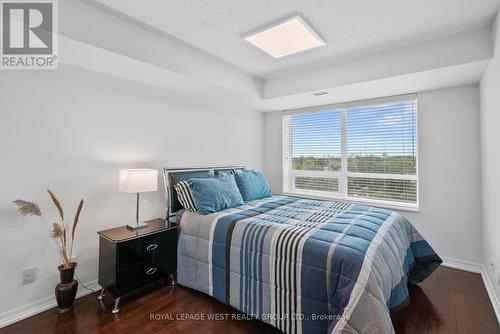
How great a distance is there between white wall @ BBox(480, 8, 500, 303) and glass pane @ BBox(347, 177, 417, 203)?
0.75 m

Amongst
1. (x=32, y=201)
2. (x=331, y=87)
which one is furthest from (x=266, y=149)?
(x=32, y=201)

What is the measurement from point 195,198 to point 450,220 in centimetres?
307

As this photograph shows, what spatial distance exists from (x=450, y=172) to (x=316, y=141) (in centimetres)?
184

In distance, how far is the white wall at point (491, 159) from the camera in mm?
1934

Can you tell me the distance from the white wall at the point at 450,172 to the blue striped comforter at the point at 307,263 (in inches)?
34.8

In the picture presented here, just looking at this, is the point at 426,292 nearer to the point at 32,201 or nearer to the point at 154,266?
the point at 154,266

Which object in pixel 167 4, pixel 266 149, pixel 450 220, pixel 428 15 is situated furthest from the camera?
pixel 266 149

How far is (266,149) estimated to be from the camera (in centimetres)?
470

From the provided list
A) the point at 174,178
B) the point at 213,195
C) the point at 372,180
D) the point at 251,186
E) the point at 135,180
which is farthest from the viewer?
the point at 372,180

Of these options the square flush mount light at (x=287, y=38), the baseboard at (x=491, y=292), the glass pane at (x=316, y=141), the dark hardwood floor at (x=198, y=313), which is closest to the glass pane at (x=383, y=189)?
the glass pane at (x=316, y=141)

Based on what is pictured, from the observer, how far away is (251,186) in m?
3.23

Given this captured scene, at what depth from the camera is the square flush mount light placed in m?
2.08

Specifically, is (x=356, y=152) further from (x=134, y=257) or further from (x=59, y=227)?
(x=59, y=227)

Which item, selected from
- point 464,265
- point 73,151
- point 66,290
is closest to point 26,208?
point 73,151
